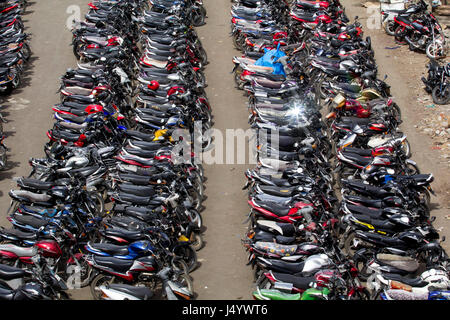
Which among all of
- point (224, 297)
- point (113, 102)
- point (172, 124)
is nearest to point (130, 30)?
point (113, 102)

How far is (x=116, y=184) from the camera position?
12.0 meters

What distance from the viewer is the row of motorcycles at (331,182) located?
31.5 feet

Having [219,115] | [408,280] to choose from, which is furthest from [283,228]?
[219,115]

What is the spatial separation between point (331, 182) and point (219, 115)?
170 inches

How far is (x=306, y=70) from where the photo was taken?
55.2ft

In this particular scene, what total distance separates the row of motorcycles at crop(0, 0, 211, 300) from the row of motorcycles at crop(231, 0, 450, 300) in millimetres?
1430

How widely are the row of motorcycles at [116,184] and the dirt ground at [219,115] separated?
52 centimetres

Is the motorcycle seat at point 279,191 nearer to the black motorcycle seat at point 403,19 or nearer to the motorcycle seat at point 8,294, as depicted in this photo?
the motorcycle seat at point 8,294

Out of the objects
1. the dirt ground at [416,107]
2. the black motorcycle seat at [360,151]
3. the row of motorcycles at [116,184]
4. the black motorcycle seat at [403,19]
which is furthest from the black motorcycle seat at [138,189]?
the black motorcycle seat at [403,19]

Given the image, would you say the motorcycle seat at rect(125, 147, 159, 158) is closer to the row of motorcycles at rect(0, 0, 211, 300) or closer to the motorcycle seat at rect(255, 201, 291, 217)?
the row of motorcycles at rect(0, 0, 211, 300)

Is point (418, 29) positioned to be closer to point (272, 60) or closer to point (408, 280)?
point (272, 60)

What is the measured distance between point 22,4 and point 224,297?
52.6 ft

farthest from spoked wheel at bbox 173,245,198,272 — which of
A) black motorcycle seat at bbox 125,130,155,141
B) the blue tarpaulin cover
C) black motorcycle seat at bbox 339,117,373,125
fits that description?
the blue tarpaulin cover
